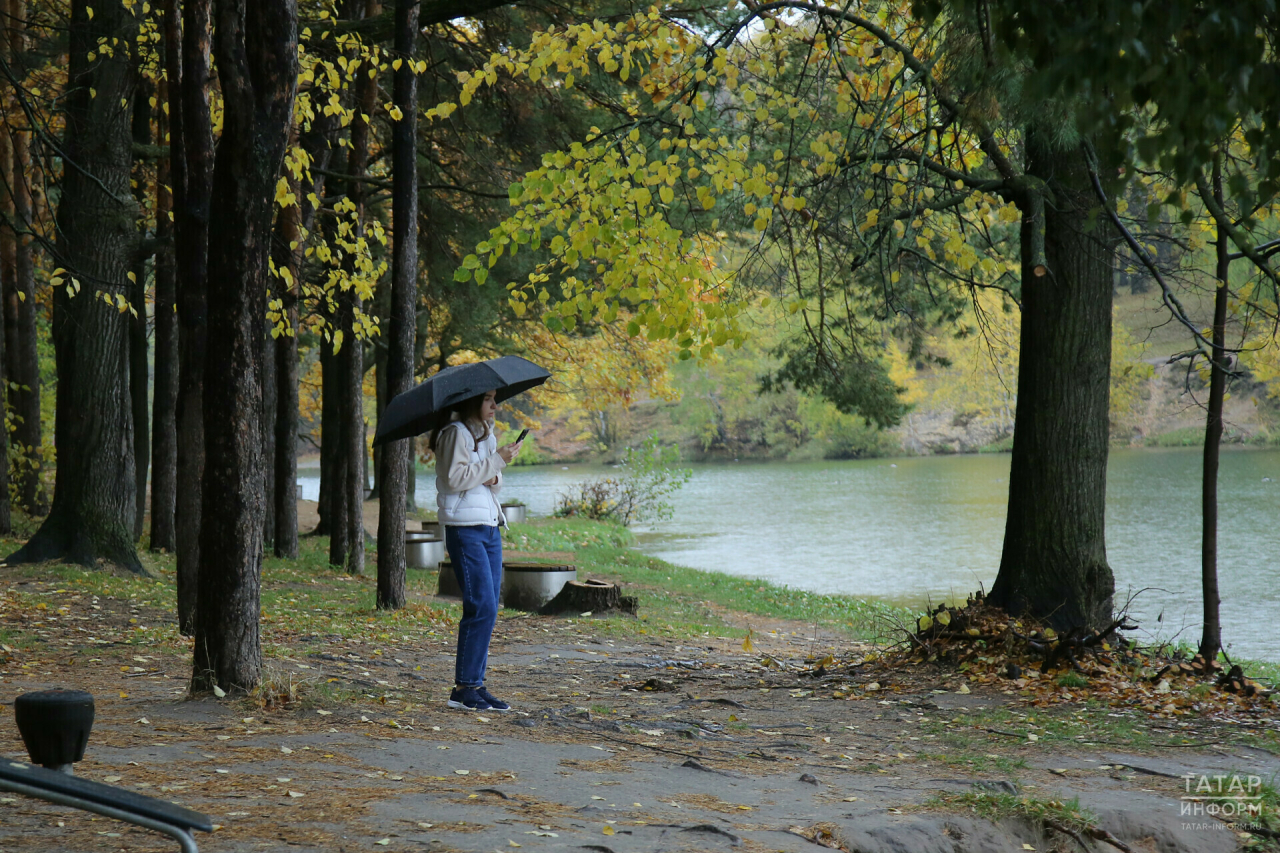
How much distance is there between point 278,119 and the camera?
16.8 feet

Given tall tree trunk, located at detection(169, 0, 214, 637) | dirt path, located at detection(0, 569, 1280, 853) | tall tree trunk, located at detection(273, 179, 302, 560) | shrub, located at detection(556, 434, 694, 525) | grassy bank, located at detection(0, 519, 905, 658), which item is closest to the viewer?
dirt path, located at detection(0, 569, 1280, 853)

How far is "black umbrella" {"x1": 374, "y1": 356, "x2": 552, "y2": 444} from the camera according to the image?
534 cm

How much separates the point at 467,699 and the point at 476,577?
0.77m

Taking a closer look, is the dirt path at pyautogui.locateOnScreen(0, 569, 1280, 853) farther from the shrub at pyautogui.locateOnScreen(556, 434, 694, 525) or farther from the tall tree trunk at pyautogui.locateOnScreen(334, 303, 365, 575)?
the shrub at pyautogui.locateOnScreen(556, 434, 694, 525)

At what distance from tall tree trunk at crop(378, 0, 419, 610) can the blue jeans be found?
4000mm

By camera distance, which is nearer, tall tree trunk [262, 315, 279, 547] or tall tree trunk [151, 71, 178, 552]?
tall tree trunk [262, 315, 279, 547]

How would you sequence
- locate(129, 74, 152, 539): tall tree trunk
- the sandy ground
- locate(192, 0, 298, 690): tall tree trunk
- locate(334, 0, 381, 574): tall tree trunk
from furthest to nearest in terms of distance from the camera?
the sandy ground, locate(129, 74, 152, 539): tall tree trunk, locate(334, 0, 381, 574): tall tree trunk, locate(192, 0, 298, 690): tall tree trunk

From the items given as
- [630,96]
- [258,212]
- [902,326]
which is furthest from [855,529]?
[258,212]

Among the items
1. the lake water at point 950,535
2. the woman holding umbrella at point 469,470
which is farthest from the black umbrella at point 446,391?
the lake water at point 950,535

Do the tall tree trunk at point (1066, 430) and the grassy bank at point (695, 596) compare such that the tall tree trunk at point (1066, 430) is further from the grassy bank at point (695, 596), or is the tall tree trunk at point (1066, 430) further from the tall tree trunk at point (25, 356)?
the tall tree trunk at point (25, 356)

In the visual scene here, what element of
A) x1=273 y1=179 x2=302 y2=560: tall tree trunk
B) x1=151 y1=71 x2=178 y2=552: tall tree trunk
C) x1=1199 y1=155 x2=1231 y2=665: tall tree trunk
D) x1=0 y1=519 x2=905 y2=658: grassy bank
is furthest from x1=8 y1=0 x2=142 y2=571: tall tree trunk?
x1=1199 y1=155 x2=1231 y2=665: tall tree trunk

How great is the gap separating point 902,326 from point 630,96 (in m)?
4.92

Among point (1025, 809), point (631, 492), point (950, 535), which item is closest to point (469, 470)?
point (1025, 809)

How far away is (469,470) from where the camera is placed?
5.32 m
